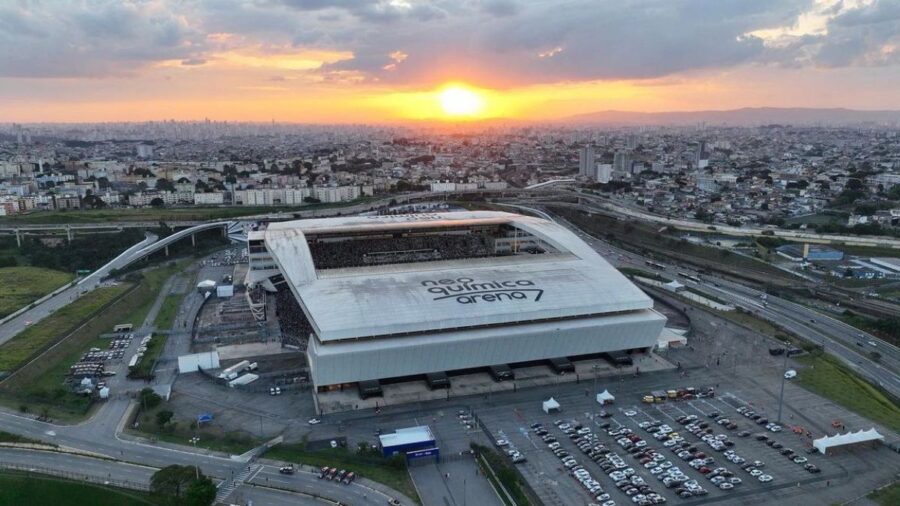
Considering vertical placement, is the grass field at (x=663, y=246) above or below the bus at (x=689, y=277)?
above

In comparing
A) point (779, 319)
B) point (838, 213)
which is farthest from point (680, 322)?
point (838, 213)

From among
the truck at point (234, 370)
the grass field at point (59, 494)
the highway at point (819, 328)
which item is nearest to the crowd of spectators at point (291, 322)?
the truck at point (234, 370)

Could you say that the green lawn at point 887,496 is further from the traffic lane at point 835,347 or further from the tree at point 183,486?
the tree at point 183,486

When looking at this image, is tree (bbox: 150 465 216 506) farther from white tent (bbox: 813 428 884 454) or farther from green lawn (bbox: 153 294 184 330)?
white tent (bbox: 813 428 884 454)

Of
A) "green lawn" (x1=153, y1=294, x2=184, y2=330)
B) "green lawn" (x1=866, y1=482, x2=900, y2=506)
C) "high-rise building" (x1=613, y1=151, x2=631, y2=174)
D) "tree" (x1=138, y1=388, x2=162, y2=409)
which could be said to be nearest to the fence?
"tree" (x1=138, y1=388, x2=162, y2=409)

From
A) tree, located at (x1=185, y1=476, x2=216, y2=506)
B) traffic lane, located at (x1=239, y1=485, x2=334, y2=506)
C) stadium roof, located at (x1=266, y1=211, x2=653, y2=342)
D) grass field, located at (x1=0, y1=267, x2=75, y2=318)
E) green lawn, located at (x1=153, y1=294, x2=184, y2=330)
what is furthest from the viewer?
grass field, located at (x1=0, y1=267, x2=75, y2=318)

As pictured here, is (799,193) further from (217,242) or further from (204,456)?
(204,456)

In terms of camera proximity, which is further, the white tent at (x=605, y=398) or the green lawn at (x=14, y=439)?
the white tent at (x=605, y=398)
